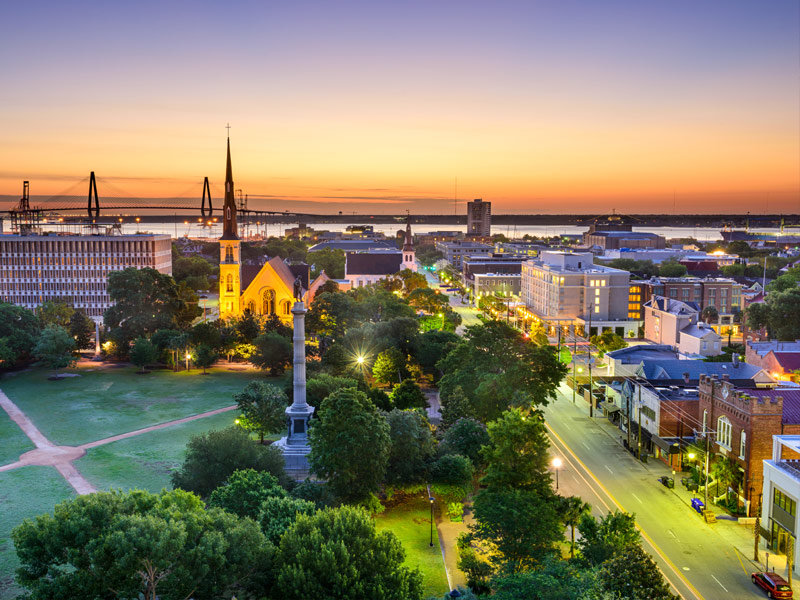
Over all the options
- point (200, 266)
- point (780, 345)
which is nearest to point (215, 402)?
point (780, 345)

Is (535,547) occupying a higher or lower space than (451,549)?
higher

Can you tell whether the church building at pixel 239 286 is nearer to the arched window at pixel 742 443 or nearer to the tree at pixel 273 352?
the tree at pixel 273 352

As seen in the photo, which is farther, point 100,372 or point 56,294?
point 56,294

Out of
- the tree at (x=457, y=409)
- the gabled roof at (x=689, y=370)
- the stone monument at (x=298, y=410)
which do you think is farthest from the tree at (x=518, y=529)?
the gabled roof at (x=689, y=370)

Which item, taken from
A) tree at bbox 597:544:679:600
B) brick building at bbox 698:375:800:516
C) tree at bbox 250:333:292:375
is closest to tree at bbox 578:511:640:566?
tree at bbox 597:544:679:600

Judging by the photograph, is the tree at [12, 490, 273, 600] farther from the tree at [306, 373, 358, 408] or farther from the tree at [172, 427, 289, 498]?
the tree at [306, 373, 358, 408]

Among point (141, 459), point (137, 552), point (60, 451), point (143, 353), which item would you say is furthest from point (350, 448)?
point (143, 353)

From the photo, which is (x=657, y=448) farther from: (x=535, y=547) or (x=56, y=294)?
(x=56, y=294)
